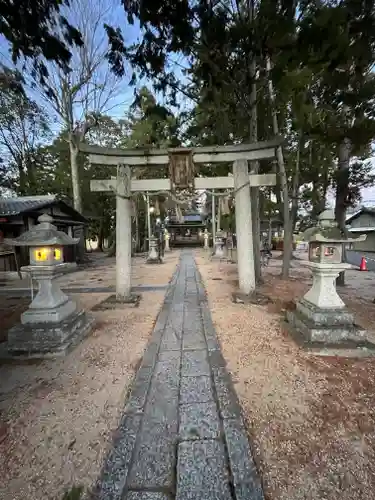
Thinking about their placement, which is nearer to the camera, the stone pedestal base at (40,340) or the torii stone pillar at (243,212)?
the stone pedestal base at (40,340)

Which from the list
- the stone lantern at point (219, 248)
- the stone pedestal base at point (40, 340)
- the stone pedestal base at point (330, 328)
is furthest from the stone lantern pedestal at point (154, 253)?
the stone pedestal base at point (330, 328)

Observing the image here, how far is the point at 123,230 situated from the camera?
6699 mm

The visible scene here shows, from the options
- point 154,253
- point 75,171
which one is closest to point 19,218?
point 75,171

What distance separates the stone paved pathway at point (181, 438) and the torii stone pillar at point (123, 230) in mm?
3139

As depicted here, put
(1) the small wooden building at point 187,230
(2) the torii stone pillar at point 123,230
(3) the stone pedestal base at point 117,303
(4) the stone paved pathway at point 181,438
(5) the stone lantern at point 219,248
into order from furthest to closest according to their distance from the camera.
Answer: (1) the small wooden building at point 187,230, (5) the stone lantern at point 219,248, (2) the torii stone pillar at point 123,230, (3) the stone pedestal base at point 117,303, (4) the stone paved pathway at point 181,438

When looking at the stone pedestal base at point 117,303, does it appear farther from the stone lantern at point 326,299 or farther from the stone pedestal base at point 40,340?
the stone lantern at point 326,299

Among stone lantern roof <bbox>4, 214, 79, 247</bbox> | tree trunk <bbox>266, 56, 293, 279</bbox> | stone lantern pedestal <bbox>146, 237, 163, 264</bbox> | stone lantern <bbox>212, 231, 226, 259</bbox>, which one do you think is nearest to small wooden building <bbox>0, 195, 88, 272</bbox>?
stone lantern pedestal <bbox>146, 237, 163, 264</bbox>

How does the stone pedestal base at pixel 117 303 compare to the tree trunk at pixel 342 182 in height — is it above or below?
below

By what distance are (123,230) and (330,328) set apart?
490 cm

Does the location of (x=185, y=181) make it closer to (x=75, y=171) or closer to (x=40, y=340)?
(x=40, y=340)

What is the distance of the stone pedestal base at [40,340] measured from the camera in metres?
3.81

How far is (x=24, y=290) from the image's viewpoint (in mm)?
8836

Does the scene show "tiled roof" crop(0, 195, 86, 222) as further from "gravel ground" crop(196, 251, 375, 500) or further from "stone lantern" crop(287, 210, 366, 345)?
"stone lantern" crop(287, 210, 366, 345)

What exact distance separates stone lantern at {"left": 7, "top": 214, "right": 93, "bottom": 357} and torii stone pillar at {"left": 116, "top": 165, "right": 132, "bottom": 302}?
2.19 m
